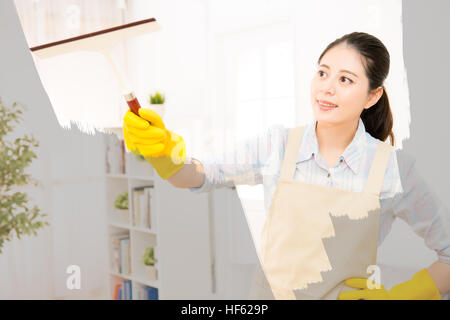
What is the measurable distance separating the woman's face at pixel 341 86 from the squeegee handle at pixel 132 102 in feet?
1.21

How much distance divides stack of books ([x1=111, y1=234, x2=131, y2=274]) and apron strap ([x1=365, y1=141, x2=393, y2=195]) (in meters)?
1.10

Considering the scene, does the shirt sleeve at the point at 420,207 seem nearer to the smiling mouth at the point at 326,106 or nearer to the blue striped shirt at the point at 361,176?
the blue striped shirt at the point at 361,176

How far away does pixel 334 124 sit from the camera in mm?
913

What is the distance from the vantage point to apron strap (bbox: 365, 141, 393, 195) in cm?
86

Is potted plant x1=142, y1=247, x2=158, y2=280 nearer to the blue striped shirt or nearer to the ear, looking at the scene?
the blue striped shirt

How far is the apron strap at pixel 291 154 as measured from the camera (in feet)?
2.99

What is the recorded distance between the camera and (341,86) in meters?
0.88

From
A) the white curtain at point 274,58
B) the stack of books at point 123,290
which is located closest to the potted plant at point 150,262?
the stack of books at point 123,290

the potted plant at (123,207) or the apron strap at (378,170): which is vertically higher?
the apron strap at (378,170)

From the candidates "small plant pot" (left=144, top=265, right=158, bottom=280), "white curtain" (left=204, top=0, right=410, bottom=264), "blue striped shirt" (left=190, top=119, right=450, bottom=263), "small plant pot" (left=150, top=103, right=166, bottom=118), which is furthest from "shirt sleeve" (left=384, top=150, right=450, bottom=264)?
"small plant pot" (left=144, top=265, right=158, bottom=280)

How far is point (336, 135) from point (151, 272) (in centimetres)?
99
